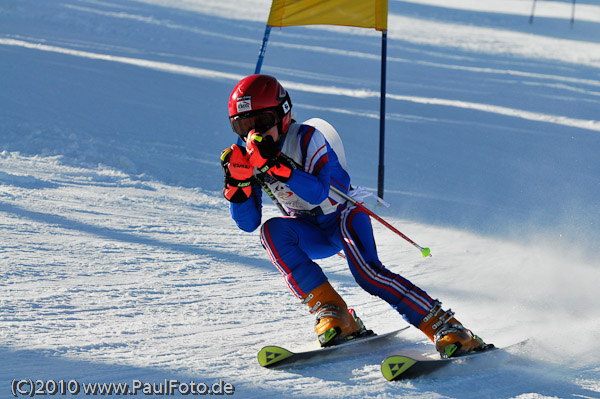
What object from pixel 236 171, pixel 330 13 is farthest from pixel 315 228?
pixel 330 13

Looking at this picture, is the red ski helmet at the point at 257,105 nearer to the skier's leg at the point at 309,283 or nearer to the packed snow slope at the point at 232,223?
the skier's leg at the point at 309,283

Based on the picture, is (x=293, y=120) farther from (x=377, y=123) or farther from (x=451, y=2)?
(x=451, y=2)

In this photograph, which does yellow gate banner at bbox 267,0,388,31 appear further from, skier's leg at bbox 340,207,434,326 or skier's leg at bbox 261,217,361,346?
skier's leg at bbox 261,217,361,346

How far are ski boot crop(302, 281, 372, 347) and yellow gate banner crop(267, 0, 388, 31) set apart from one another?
3.44 m

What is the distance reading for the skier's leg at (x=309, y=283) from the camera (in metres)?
3.29

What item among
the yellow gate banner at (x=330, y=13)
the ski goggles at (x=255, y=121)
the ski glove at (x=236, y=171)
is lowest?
the ski glove at (x=236, y=171)

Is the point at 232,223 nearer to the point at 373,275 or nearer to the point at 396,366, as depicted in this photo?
the point at 373,275

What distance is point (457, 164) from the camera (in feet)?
27.1

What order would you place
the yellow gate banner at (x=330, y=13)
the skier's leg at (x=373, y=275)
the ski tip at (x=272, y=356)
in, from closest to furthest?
the ski tip at (x=272, y=356)
the skier's leg at (x=373, y=275)
the yellow gate banner at (x=330, y=13)

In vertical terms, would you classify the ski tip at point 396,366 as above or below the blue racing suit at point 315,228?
below

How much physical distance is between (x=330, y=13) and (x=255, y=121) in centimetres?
315

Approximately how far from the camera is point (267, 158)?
10.2 feet

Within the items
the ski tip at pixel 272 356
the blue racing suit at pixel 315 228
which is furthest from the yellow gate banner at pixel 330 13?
the ski tip at pixel 272 356

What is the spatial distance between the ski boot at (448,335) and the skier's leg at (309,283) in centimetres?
37
